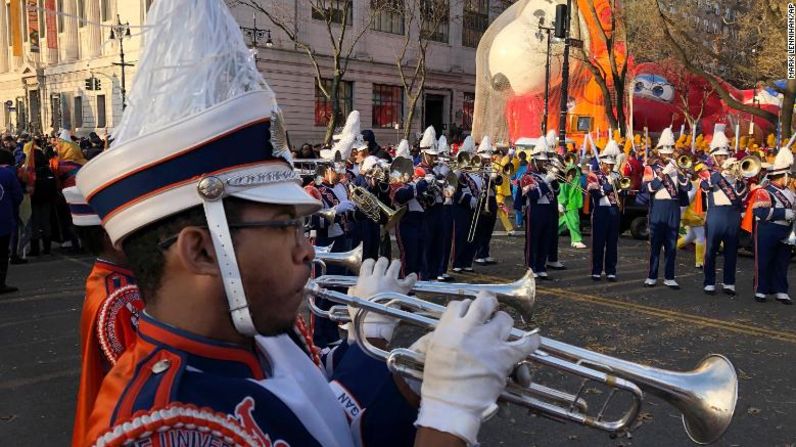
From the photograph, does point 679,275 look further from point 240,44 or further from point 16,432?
point 240,44

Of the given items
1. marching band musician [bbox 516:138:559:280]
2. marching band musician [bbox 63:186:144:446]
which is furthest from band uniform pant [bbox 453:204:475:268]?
marching band musician [bbox 63:186:144:446]

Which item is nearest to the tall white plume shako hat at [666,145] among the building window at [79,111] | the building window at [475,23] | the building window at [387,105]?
the building window at [387,105]

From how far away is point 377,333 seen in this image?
7.71ft

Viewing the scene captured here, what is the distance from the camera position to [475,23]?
4662 cm

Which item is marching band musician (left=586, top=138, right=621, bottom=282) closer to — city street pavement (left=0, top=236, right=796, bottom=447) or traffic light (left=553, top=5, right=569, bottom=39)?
city street pavement (left=0, top=236, right=796, bottom=447)

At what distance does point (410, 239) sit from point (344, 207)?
225 centimetres

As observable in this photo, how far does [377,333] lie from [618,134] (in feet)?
71.3

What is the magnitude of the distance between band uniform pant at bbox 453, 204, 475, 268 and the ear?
9.73 metres

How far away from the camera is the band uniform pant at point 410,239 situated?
978cm

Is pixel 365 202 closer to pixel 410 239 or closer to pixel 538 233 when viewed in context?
pixel 410 239

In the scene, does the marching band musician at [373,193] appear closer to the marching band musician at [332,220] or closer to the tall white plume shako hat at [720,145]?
the marching band musician at [332,220]

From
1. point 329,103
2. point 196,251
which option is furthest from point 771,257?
point 329,103

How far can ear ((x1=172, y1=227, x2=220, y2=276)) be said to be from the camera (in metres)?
1.40

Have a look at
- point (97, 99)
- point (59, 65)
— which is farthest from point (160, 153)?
point (59, 65)
